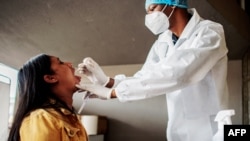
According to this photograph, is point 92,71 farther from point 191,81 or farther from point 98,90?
point 191,81

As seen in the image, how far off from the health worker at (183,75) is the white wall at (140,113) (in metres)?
1.03

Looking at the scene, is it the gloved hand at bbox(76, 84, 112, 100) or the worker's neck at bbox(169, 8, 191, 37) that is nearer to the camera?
the gloved hand at bbox(76, 84, 112, 100)

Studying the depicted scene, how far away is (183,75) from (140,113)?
1507 mm

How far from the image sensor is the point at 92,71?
5.99 ft

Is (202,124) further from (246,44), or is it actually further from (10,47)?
(10,47)

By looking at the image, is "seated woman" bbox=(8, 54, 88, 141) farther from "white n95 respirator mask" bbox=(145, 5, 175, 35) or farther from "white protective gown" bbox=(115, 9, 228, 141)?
"white n95 respirator mask" bbox=(145, 5, 175, 35)

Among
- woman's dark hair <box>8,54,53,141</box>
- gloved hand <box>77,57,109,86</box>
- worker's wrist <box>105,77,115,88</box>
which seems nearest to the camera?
woman's dark hair <box>8,54,53,141</box>

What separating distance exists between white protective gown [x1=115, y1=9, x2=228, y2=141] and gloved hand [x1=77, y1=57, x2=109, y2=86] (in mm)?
131

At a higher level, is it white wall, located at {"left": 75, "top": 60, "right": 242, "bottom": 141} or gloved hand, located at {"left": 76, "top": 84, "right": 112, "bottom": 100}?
gloved hand, located at {"left": 76, "top": 84, "right": 112, "bottom": 100}

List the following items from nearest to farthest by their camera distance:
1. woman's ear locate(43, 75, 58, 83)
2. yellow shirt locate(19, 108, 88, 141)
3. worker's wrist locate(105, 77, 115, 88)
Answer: yellow shirt locate(19, 108, 88, 141) < woman's ear locate(43, 75, 58, 83) < worker's wrist locate(105, 77, 115, 88)

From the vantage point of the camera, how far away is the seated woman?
1.25 m

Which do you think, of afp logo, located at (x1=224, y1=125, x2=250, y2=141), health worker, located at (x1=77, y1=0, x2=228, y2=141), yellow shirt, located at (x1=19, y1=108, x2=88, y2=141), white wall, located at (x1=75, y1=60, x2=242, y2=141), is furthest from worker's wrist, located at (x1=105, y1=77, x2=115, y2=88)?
white wall, located at (x1=75, y1=60, x2=242, y2=141)

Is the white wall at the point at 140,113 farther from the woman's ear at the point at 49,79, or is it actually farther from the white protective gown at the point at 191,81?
the woman's ear at the point at 49,79

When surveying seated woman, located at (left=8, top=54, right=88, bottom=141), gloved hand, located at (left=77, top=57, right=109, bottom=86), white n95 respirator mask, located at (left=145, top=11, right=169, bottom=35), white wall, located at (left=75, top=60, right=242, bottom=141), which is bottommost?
white wall, located at (left=75, top=60, right=242, bottom=141)
